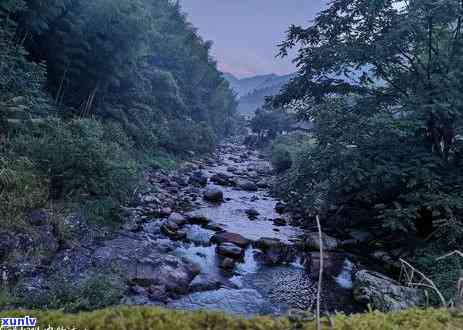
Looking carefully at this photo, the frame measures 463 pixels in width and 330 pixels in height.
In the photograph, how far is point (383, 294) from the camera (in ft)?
21.2

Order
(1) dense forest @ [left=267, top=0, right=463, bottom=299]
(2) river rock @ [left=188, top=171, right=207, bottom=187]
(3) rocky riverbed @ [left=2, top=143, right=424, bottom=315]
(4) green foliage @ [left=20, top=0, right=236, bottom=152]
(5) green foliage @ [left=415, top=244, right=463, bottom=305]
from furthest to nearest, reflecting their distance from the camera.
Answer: (2) river rock @ [left=188, top=171, right=207, bottom=187] < (4) green foliage @ [left=20, top=0, right=236, bottom=152] < (1) dense forest @ [left=267, top=0, right=463, bottom=299] < (3) rocky riverbed @ [left=2, top=143, right=424, bottom=315] < (5) green foliage @ [left=415, top=244, right=463, bottom=305]

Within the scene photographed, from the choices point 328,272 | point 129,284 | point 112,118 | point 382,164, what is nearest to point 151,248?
point 129,284

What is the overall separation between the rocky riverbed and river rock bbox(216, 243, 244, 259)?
0.03 metres

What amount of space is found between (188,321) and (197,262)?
7237 millimetres

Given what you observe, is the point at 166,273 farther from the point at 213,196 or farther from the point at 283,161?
the point at 283,161

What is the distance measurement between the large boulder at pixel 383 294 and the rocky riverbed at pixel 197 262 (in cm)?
7

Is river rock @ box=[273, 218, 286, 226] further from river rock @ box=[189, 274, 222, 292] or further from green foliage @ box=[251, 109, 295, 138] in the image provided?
green foliage @ box=[251, 109, 295, 138]

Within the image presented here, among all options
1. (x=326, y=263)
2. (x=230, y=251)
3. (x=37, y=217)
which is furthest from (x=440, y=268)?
(x=37, y=217)

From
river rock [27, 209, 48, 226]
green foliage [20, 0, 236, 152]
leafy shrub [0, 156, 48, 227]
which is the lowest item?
river rock [27, 209, 48, 226]

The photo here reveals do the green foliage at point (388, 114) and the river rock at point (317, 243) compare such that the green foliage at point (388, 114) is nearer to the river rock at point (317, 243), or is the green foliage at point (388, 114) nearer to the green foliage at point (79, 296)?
the river rock at point (317, 243)

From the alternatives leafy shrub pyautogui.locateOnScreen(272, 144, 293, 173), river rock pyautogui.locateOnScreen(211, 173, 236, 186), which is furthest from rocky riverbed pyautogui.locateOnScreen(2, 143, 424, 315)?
leafy shrub pyautogui.locateOnScreen(272, 144, 293, 173)

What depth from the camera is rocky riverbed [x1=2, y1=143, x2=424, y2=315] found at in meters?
6.31

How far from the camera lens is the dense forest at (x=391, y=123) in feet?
26.9

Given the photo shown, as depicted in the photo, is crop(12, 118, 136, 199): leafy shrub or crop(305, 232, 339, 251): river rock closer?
crop(12, 118, 136, 199): leafy shrub
